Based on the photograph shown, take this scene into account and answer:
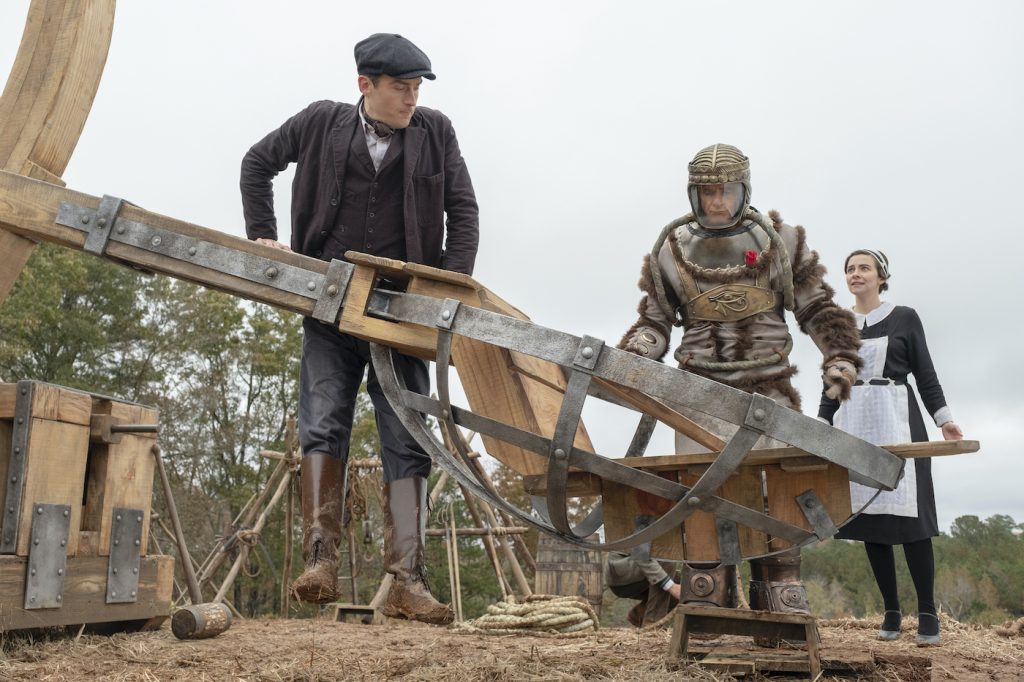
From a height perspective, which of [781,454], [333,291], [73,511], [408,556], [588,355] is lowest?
[408,556]

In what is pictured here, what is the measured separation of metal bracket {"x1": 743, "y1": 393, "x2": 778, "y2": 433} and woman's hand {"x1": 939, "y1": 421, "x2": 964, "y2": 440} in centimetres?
259

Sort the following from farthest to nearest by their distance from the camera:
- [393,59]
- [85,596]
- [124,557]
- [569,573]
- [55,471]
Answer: [569,573] < [124,557] < [85,596] < [55,471] < [393,59]

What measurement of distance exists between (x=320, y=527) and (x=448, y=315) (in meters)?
0.98

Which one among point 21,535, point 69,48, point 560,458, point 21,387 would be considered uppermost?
point 69,48

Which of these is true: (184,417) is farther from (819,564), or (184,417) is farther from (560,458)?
(560,458)

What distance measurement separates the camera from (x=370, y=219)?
409 cm

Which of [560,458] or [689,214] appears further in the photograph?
[689,214]

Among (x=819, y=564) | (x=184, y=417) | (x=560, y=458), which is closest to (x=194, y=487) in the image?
(x=184, y=417)

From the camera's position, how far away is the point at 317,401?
401cm

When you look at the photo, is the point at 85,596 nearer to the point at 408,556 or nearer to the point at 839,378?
the point at 408,556

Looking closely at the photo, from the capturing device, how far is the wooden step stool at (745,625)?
155 inches

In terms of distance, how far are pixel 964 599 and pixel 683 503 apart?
325 inches

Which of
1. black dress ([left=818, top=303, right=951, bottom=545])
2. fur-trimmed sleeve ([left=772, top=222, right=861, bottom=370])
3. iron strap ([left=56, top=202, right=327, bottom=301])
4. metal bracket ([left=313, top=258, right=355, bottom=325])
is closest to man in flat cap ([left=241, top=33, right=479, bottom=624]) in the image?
iron strap ([left=56, top=202, right=327, bottom=301])

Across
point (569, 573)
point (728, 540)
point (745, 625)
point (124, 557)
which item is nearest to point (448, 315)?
point (728, 540)
